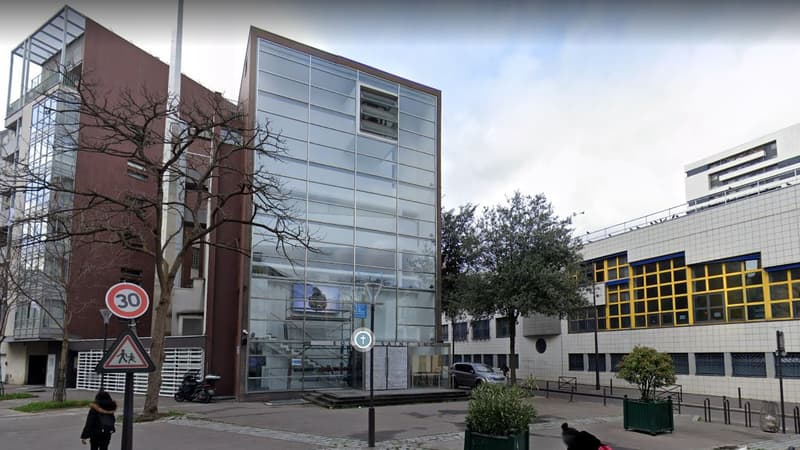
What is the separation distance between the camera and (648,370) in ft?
54.9

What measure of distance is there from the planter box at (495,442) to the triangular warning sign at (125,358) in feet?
17.9

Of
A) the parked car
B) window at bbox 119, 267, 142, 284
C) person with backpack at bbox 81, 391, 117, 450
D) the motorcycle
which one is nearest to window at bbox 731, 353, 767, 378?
the parked car

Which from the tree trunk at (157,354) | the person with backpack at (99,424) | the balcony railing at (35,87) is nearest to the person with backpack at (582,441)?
the person with backpack at (99,424)

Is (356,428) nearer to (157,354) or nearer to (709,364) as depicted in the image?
(157,354)

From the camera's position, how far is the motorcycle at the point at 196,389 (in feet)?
78.0

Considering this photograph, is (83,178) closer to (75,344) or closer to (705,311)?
(75,344)

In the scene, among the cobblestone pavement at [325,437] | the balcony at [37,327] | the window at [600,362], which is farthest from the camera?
the window at [600,362]

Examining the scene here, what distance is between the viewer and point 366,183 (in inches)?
1186

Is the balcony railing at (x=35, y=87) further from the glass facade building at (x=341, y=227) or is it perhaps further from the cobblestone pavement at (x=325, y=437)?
the cobblestone pavement at (x=325, y=437)

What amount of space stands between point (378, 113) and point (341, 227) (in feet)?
22.3

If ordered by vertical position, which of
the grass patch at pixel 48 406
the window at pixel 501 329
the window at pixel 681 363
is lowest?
the grass patch at pixel 48 406

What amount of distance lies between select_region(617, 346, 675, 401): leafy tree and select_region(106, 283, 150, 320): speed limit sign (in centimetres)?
1350

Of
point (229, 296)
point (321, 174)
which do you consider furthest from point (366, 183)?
point (229, 296)

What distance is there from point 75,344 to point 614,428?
29.8 m
